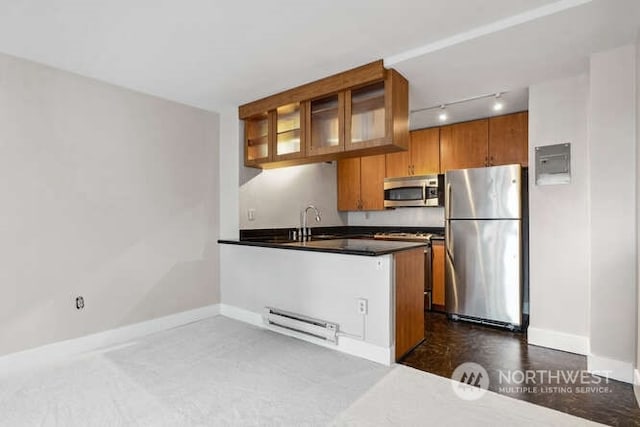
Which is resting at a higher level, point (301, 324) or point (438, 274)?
point (438, 274)

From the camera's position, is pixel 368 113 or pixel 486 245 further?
pixel 486 245

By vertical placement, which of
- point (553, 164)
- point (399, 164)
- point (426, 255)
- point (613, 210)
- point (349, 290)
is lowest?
point (349, 290)

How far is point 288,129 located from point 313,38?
4.14 ft

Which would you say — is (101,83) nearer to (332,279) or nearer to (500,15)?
(332,279)

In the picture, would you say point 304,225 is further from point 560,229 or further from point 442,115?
point 560,229

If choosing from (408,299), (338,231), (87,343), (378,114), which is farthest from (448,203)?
(87,343)

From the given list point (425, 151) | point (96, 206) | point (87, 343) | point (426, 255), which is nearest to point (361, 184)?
point (425, 151)

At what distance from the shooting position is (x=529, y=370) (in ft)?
8.36

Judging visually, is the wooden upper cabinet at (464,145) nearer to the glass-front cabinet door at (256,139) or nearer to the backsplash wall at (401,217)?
the backsplash wall at (401,217)

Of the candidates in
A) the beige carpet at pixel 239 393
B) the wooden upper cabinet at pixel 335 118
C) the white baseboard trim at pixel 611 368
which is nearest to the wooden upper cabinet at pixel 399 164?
the wooden upper cabinet at pixel 335 118

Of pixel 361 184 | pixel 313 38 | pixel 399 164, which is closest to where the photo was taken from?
pixel 313 38

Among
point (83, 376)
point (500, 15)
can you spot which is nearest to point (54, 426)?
point (83, 376)

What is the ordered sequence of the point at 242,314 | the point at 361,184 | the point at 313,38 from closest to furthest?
1. the point at 313,38
2. the point at 242,314
3. the point at 361,184

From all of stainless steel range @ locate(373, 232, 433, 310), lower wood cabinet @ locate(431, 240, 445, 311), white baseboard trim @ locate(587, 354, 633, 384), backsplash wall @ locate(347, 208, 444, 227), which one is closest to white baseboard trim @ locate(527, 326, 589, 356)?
white baseboard trim @ locate(587, 354, 633, 384)
